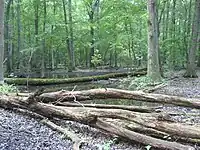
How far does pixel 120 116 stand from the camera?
5.95 meters

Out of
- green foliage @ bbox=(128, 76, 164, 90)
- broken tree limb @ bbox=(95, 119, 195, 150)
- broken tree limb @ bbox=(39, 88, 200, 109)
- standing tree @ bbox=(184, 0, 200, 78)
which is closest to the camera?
broken tree limb @ bbox=(95, 119, 195, 150)

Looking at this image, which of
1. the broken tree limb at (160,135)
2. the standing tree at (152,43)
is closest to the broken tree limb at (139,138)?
the broken tree limb at (160,135)

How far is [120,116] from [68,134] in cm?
114

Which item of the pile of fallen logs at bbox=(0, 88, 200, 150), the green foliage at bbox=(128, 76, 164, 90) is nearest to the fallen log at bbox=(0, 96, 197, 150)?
the pile of fallen logs at bbox=(0, 88, 200, 150)

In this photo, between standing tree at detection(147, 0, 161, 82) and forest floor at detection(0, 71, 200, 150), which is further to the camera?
standing tree at detection(147, 0, 161, 82)

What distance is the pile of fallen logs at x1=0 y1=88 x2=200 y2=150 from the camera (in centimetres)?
514

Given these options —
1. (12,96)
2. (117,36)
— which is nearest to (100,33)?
(117,36)

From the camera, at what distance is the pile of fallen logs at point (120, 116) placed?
514 cm

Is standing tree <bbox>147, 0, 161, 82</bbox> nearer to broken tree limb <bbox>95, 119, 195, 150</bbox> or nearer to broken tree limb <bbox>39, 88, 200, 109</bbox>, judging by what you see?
broken tree limb <bbox>39, 88, 200, 109</bbox>

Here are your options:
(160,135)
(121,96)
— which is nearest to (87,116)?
(121,96)

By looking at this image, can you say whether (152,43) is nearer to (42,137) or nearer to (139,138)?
(42,137)

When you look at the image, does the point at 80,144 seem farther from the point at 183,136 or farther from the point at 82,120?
the point at 183,136

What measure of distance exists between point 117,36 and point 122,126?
2595 centimetres

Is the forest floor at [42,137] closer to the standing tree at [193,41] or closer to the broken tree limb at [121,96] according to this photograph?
the broken tree limb at [121,96]
